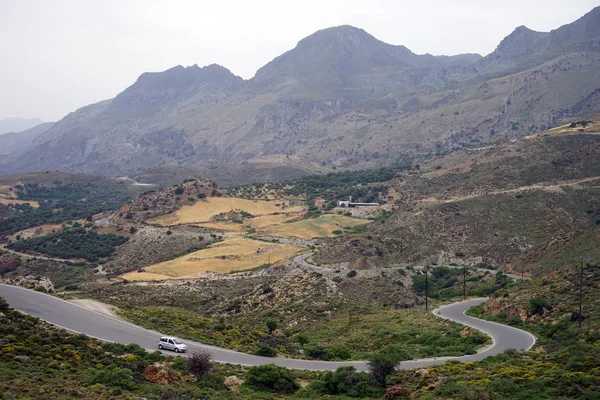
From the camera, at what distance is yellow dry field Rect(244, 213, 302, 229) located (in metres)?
112

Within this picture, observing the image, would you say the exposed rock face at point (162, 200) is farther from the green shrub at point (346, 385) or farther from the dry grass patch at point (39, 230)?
the green shrub at point (346, 385)

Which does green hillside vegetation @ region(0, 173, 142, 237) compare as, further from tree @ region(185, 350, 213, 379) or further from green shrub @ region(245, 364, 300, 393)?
green shrub @ region(245, 364, 300, 393)

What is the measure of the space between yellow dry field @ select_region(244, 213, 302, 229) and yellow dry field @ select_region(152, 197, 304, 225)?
16.2 feet

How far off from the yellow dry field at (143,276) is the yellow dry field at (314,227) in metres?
28.4

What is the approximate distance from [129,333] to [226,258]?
2085 inches

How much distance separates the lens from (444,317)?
147 ft

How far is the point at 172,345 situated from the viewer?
29.2 metres

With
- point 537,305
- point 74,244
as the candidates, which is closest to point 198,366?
point 537,305

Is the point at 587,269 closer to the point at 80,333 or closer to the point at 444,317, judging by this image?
the point at 444,317

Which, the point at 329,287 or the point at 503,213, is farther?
the point at 503,213

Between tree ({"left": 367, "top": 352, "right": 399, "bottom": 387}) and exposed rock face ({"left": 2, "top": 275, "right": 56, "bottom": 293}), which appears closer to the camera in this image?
tree ({"left": 367, "top": 352, "right": 399, "bottom": 387})

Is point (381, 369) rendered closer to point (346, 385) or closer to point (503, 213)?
point (346, 385)

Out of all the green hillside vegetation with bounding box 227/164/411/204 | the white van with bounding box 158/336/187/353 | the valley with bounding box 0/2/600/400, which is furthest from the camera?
the green hillside vegetation with bounding box 227/164/411/204

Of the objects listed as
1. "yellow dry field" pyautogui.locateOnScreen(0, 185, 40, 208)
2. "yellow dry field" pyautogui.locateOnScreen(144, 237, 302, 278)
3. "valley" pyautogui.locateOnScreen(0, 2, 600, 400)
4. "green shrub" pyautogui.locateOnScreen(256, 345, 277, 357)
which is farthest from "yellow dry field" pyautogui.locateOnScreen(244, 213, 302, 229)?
"yellow dry field" pyautogui.locateOnScreen(0, 185, 40, 208)
